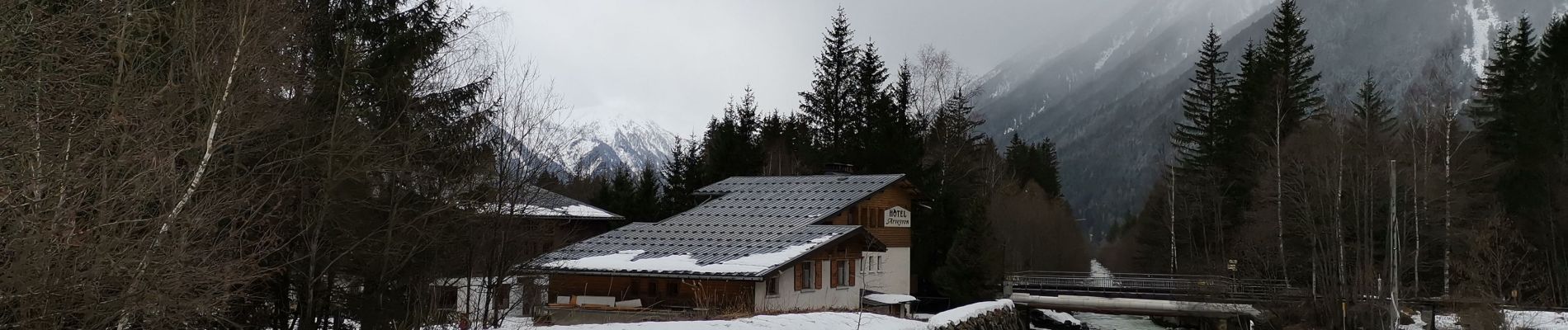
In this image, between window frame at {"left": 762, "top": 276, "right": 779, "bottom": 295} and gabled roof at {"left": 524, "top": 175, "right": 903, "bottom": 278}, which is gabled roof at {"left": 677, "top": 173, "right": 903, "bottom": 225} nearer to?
gabled roof at {"left": 524, "top": 175, "right": 903, "bottom": 278}

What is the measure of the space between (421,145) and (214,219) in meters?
5.10

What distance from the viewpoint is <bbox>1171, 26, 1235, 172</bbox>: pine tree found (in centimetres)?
4959

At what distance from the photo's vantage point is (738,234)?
31.5 meters

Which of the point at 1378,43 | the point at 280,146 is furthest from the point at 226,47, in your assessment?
the point at 1378,43

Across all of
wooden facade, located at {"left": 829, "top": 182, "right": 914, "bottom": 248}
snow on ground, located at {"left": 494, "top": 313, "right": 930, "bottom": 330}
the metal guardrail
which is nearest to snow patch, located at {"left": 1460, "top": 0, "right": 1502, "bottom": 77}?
the metal guardrail

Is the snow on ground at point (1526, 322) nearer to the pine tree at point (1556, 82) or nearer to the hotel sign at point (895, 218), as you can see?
the pine tree at point (1556, 82)

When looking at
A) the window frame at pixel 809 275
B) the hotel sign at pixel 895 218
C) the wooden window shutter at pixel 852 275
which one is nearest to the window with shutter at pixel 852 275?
the wooden window shutter at pixel 852 275

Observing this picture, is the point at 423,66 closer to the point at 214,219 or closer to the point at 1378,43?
the point at 214,219

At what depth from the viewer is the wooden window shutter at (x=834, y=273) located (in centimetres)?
3089

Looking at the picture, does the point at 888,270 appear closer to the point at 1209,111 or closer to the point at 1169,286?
the point at 1169,286

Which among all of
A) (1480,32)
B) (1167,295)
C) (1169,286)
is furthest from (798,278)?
(1480,32)

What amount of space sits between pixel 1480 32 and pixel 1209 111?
169202mm

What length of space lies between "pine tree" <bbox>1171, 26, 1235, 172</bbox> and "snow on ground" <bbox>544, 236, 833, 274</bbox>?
91.4ft

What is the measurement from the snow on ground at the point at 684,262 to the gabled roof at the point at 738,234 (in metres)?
0.02
